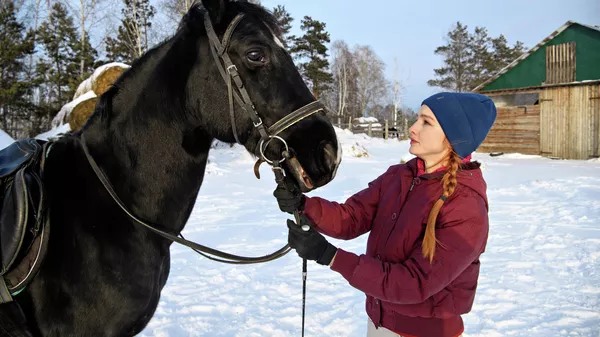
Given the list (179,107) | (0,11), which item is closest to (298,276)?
(179,107)

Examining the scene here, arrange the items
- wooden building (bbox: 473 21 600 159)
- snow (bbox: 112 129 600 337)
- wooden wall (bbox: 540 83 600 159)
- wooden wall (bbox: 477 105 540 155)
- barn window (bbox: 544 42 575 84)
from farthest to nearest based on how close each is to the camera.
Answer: wooden wall (bbox: 477 105 540 155)
barn window (bbox: 544 42 575 84)
wooden building (bbox: 473 21 600 159)
wooden wall (bbox: 540 83 600 159)
snow (bbox: 112 129 600 337)

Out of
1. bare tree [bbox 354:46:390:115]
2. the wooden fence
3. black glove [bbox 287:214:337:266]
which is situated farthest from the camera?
bare tree [bbox 354:46:390:115]

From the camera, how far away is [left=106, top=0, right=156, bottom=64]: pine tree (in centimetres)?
1817

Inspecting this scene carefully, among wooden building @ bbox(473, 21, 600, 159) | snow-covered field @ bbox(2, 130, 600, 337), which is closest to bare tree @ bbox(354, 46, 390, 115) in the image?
wooden building @ bbox(473, 21, 600, 159)

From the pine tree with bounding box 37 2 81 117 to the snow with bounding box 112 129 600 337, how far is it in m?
22.0

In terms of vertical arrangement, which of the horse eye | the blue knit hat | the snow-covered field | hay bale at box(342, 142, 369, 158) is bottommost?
the snow-covered field

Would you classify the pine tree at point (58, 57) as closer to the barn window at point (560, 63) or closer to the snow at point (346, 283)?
the snow at point (346, 283)

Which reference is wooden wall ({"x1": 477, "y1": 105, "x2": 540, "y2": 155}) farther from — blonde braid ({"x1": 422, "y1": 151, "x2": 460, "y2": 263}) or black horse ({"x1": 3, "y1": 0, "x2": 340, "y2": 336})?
black horse ({"x1": 3, "y1": 0, "x2": 340, "y2": 336})

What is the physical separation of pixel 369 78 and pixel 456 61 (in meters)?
12.0

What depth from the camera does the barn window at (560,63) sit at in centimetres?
1673

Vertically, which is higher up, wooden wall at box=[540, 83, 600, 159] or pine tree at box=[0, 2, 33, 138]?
pine tree at box=[0, 2, 33, 138]

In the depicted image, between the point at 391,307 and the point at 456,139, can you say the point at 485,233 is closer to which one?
the point at 456,139

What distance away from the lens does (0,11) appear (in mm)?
18906

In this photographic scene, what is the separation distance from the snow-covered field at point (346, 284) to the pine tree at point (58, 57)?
22034 millimetres
